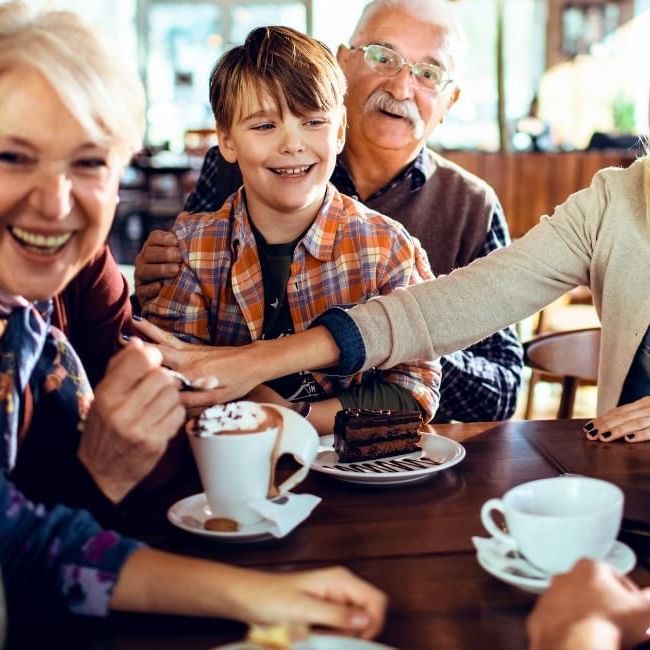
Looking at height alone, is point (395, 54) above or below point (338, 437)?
above

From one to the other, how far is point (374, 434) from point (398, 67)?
4.48ft

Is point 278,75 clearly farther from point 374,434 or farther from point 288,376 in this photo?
point 374,434

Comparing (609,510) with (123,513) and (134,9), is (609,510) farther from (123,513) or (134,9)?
(134,9)

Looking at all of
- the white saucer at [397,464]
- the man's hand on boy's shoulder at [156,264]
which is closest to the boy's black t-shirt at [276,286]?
the man's hand on boy's shoulder at [156,264]

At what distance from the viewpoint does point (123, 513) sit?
1211 mm

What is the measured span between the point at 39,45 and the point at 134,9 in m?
12.8

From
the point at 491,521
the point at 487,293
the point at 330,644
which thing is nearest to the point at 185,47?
the point at 487,293

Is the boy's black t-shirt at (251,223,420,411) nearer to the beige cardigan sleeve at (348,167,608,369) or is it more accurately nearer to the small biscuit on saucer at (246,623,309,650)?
the beige cardigan sleeve at (348,167,608,369)

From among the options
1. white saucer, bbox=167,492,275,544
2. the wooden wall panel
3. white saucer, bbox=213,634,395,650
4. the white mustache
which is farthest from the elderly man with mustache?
the wooden wall panel

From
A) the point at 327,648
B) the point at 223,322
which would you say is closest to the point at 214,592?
the point at 327,648

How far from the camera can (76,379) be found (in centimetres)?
126

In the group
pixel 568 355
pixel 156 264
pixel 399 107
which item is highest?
pixel 399 107

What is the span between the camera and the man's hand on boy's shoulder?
1.98 metres

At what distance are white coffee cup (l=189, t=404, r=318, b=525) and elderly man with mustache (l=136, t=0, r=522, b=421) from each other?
4.35 feet
